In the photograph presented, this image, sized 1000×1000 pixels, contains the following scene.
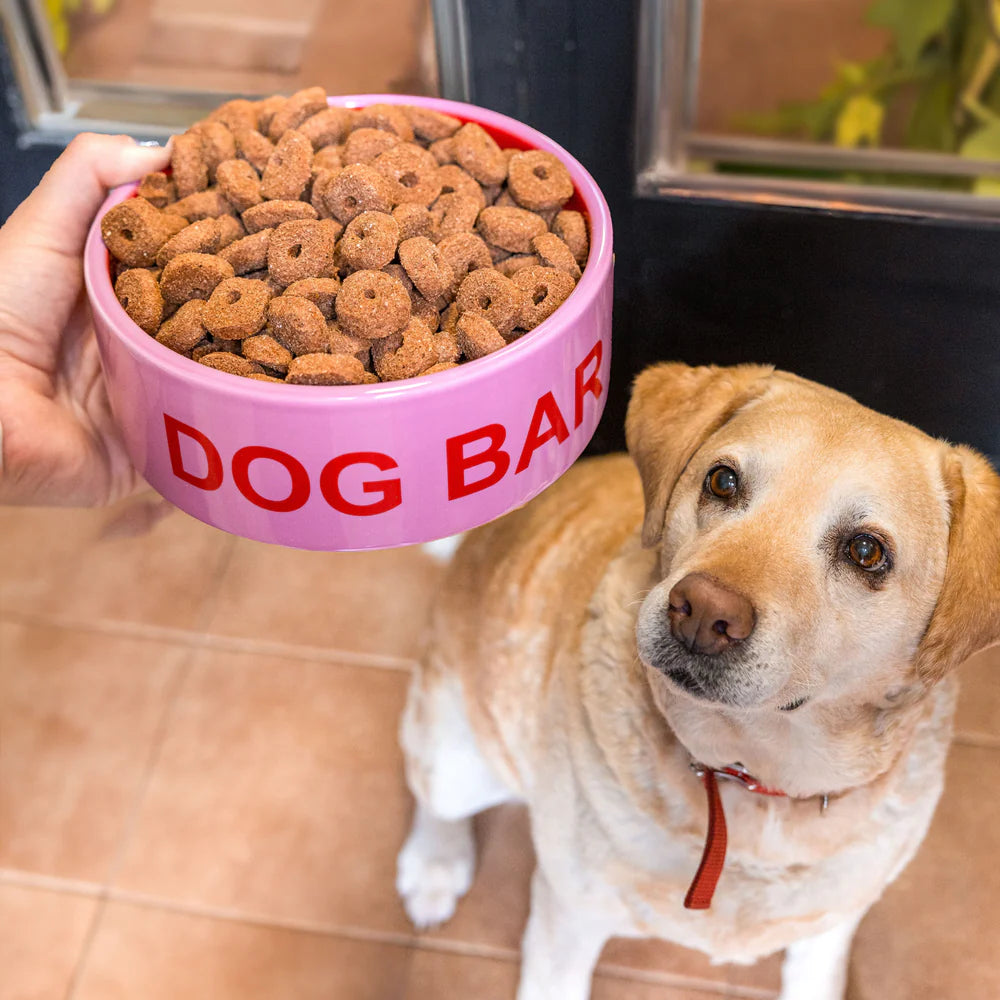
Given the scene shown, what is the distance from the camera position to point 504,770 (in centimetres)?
159

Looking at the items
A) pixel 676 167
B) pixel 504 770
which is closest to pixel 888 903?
pixel 504 770

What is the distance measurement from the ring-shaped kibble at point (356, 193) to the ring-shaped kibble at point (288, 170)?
35 mm

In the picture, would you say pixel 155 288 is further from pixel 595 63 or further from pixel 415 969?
pixel 415 969

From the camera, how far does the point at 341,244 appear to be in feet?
3.73

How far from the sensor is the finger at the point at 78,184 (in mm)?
1297

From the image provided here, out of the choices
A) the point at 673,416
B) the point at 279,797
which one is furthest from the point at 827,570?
the point at 279,797

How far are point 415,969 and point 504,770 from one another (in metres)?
0.38

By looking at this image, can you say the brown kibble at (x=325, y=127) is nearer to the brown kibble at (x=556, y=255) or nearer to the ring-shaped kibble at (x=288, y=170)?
the ring-shaped kibble at (x=288, y=170)

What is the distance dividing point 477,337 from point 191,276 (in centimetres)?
28

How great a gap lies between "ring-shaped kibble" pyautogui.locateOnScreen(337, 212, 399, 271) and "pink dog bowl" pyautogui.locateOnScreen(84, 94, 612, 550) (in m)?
0.15

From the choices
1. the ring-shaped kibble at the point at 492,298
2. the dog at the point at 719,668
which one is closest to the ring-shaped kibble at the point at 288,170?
the ring-shaped kibble at the point at 492,298

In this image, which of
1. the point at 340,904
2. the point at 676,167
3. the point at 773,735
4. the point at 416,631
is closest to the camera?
the point at 773,735

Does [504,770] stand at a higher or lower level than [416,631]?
higher

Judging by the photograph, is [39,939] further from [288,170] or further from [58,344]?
[288,170]
